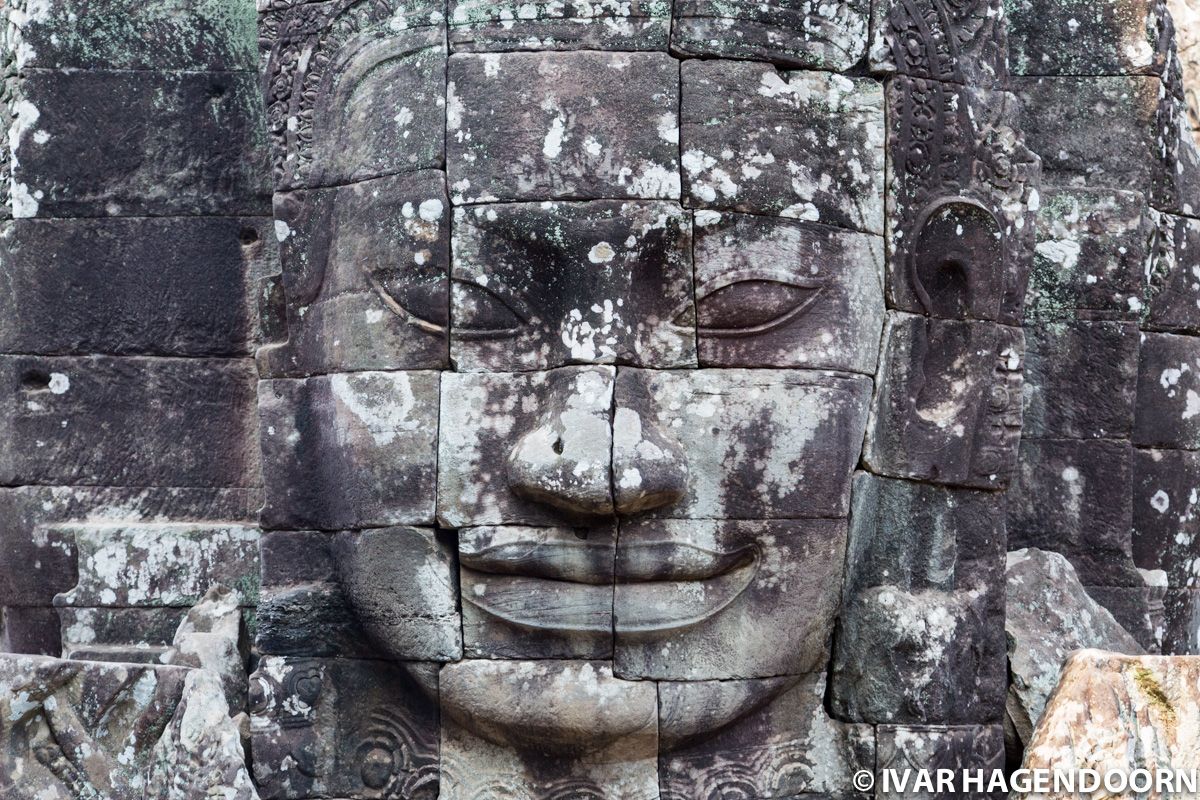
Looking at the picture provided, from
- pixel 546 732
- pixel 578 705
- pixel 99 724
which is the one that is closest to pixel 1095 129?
pixel 578 705

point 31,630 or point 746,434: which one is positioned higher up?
point 746,434

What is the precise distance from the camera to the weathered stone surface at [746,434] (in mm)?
6336

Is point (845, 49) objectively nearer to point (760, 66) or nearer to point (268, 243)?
point (760, 66)

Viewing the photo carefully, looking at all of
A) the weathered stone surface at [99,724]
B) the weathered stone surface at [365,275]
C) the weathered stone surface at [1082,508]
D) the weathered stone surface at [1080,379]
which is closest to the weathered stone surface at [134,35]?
the weathered stone surface at [365,275]

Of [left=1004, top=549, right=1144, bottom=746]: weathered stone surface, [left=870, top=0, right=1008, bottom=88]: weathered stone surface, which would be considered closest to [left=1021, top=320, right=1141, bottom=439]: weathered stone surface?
[left=1004, top=549, right=1144, bottom=746]: weathered stone surface

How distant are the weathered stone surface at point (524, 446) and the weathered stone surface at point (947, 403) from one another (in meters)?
0.98

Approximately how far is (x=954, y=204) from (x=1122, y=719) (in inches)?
69.5

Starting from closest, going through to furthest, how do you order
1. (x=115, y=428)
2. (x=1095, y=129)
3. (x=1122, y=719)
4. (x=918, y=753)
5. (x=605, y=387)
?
(x=1122, y=719) → (x=605, y=387) → (x=918, y=753) → (x=115, y=428) → (x=1095, y=129)

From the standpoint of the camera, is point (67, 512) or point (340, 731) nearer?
point (340, 731)

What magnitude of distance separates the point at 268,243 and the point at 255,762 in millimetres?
1930

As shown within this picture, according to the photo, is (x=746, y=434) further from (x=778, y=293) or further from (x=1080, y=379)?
(x=1080, y=379)

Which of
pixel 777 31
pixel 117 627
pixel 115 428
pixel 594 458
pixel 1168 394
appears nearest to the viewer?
pixel 594 458

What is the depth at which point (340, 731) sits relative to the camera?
6711 millimetres

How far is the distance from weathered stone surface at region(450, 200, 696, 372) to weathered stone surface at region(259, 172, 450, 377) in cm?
9
